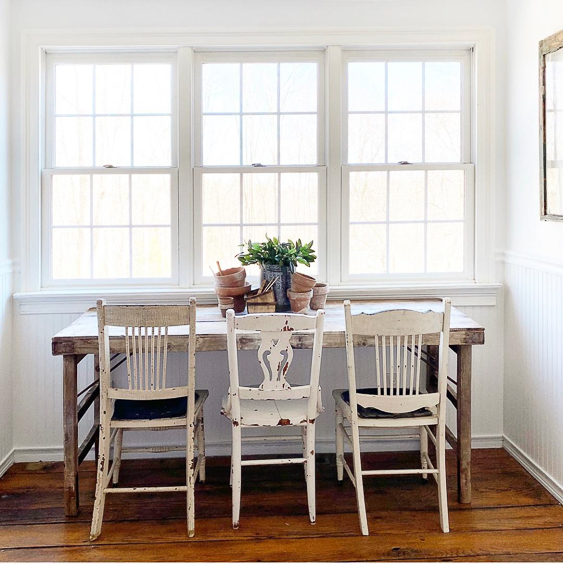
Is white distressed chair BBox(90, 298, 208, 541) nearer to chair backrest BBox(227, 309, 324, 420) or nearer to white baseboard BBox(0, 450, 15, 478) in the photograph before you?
chair backrest BBox(227, 309, 324, 420)

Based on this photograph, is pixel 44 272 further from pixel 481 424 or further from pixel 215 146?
pixel 481 424

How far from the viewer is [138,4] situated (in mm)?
3611

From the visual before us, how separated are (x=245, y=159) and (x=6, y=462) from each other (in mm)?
2206

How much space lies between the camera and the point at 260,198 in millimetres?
3799

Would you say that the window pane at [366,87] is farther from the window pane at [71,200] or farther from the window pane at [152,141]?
the window pane at [71,200]

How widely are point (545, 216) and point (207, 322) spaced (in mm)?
1794

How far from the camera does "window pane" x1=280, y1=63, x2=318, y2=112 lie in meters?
3.77

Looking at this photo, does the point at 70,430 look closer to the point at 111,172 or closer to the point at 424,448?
the point at 111,172

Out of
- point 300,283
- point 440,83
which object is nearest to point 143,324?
point 300,283

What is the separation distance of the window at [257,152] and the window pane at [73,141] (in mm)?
656

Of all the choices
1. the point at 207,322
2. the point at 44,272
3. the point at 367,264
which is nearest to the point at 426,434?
the point at 367,264

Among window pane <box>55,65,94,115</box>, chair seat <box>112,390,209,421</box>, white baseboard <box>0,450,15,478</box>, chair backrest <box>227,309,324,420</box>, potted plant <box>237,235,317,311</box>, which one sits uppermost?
window pane <box>55,65,94,115</box>

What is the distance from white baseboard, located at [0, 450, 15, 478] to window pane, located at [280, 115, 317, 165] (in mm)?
2313

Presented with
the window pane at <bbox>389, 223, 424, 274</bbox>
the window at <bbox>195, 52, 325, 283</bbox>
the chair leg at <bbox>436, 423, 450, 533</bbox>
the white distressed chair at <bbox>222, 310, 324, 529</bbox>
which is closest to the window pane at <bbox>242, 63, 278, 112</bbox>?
the window at <bbox>195, 52, 325, 283</bbox>
